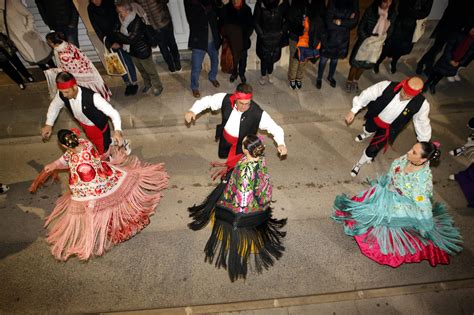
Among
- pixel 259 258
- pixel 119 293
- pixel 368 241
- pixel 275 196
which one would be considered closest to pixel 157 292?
pixel 119 293

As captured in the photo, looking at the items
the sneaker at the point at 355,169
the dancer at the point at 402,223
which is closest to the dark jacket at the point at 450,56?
the sneaker at the point at 355,169

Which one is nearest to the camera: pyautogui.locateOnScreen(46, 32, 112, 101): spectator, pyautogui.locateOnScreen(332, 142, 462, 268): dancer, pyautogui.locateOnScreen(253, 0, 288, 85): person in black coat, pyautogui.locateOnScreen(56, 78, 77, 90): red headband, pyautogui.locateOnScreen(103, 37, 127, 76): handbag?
pyautogui.locateOnScreen(332, 142, 462, 268): dancer

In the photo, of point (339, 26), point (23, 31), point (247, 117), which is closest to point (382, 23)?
point (339, 26)

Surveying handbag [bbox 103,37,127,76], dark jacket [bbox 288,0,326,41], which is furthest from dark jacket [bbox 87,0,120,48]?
Answer: dark jacket [bbox 288,0,326,41]

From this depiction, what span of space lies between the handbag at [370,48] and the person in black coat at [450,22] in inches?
49.6

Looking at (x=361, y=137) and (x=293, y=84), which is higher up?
(x=293, y=84)

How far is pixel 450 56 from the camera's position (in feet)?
17.8

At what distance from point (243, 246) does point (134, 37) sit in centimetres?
391

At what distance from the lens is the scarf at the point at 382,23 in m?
5.04

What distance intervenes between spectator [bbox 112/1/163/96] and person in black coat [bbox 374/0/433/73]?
4.50 meters

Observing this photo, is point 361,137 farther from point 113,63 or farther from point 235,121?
point 113,63

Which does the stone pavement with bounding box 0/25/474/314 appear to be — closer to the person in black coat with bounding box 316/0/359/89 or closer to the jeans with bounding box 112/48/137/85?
the jeans with bounding box 112/48/137/85

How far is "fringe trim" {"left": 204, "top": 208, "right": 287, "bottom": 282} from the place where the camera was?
3740mm

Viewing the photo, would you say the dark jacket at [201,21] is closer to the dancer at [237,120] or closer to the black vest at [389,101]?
the dancer at [237,120]
